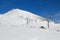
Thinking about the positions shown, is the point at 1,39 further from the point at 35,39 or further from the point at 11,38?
the point at 35,39

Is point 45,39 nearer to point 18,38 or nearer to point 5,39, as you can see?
point 18,38

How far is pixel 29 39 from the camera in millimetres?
15227

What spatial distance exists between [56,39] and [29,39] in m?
3.43

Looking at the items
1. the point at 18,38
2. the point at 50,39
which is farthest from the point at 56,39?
the point at 18,38

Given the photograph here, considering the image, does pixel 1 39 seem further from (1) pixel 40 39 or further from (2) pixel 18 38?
(1) pixel 40 39

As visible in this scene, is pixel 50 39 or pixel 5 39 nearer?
pixel 5 39

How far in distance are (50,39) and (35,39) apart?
6.07 ft

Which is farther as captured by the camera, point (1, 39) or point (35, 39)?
point (35, 39)

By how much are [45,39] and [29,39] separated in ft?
6.40

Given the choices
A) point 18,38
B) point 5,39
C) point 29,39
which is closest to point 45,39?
point 29,39

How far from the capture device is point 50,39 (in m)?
15.7

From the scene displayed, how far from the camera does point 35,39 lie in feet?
51.0

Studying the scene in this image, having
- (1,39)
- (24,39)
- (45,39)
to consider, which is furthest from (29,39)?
(1,39)

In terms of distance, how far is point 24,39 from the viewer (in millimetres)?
15016
